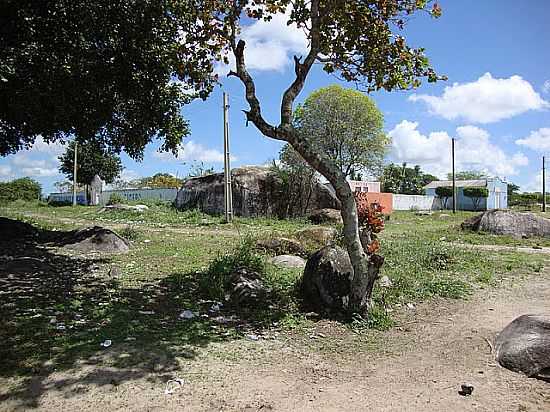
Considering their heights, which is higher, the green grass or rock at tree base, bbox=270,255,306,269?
rock at tree base, bbox=270,255,306,269

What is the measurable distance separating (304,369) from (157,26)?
6.95m

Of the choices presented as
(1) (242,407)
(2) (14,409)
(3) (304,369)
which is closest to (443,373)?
(3) (304,369)

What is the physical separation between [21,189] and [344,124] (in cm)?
3239

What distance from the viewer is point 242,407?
3.97 metres

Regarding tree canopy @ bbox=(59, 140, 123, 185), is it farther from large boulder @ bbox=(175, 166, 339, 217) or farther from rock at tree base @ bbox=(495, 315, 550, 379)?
rock at tree base @ bbox=(495, 315, 550, 379)

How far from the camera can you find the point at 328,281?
6.70 meters

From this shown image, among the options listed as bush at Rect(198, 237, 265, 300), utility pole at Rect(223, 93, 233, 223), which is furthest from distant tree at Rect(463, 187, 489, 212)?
bush at Rect(198, 237, 265, 300)

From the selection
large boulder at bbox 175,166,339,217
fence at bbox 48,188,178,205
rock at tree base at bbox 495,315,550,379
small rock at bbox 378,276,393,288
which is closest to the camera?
rock at tree base at bbox 495,315,550,379

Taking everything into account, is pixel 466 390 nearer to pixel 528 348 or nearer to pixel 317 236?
pixel 528 348

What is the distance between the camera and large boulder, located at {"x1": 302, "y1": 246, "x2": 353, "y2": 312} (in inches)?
259

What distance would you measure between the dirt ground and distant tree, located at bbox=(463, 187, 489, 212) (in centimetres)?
4783

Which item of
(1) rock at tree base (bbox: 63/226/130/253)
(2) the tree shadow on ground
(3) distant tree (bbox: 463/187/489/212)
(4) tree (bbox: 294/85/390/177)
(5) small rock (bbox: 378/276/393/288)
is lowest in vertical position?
(2) the tree shadow on ground

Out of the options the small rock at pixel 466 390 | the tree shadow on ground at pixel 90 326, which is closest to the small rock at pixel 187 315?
the tree shadow on ground at pixel 90 326

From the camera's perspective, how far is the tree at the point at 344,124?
36.2 metres
